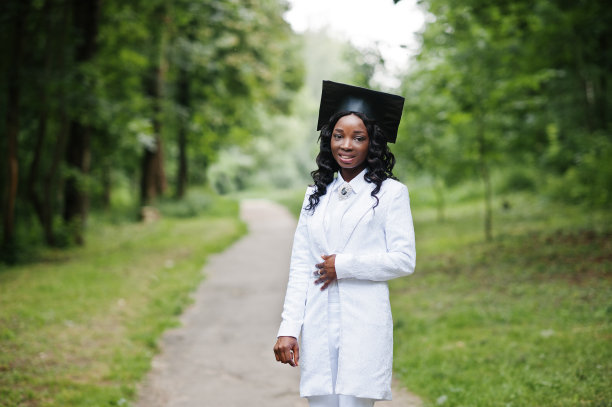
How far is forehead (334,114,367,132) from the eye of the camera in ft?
9.30

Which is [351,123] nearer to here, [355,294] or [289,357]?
[355,294]

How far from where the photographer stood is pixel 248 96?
73.4 feet

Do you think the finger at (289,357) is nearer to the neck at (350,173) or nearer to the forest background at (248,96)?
the neck at (350,173)

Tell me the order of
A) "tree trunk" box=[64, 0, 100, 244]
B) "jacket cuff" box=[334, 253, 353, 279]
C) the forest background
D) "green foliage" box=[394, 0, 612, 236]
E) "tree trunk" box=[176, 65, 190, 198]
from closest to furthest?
"jacket cuff" box=[334, 253, 353, 279]
"green foliage" box=[394, 0, 612, 236]
the forest background
"tree trunk" box=[64, 0, 100, 244]
"tree trunk" box=[176, 65, 190, 198]

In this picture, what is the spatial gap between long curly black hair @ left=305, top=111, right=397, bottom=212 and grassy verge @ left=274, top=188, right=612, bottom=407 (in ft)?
8.26

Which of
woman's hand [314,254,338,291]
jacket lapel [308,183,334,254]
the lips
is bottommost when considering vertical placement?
woman's hand [314,254,338,291]

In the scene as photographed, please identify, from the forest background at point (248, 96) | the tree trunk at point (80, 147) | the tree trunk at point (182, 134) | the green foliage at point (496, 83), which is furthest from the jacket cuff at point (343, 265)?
the tree trunk at point (182, 134)

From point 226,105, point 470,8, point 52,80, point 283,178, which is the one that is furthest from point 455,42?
point 283,178

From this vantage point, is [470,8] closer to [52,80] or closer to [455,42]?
[455,42]

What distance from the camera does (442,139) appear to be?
45.4 ft

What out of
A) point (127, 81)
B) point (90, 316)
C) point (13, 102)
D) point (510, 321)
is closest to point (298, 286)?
point (510, 321)

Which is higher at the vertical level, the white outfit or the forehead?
the forehead

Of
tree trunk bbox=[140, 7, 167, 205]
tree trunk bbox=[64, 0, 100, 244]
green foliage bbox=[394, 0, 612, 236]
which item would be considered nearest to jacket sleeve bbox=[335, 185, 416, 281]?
green foliage bbox=[394, 0, 612, 236]

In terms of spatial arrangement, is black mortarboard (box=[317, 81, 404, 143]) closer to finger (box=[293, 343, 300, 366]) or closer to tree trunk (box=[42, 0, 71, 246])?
finger (box=[293, 343, 300, 366])
